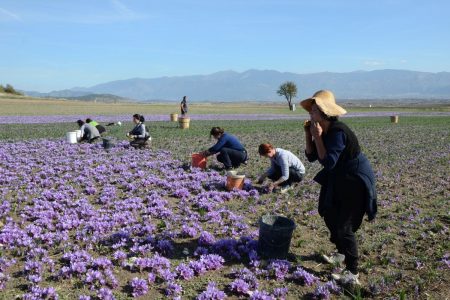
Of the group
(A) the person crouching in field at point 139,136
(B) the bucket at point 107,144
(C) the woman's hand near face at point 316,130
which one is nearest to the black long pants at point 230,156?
(A) the person crouching in field at point 139,136

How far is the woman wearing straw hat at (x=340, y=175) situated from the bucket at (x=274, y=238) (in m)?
0.92

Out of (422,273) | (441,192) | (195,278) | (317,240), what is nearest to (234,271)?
(195,278)

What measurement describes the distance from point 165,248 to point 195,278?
1224 mm

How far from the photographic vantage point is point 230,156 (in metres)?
14.3

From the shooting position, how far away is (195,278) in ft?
21.7

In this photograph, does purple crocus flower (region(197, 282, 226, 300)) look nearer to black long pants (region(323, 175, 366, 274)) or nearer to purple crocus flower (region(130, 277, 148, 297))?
purple crocus flower (region(130, 277, 148, 297))

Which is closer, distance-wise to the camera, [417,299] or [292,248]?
[417,299]

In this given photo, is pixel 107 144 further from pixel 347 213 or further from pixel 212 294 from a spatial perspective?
pixel 347 213

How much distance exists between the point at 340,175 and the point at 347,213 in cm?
62

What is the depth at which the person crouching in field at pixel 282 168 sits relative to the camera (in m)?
10.9

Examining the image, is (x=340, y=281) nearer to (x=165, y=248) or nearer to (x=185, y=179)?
(x=165, y=248)

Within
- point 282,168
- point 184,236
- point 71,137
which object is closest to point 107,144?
point 71,137

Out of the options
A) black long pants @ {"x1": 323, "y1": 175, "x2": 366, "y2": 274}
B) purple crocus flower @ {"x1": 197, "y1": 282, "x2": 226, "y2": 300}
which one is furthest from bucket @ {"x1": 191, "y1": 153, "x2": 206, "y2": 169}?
purple crocus flower @ {"x1": 197, "y1": 282, "x2": 226, "y2": 300}

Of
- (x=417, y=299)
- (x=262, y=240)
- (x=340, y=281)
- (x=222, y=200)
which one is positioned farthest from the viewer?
(x=222, y=200)
